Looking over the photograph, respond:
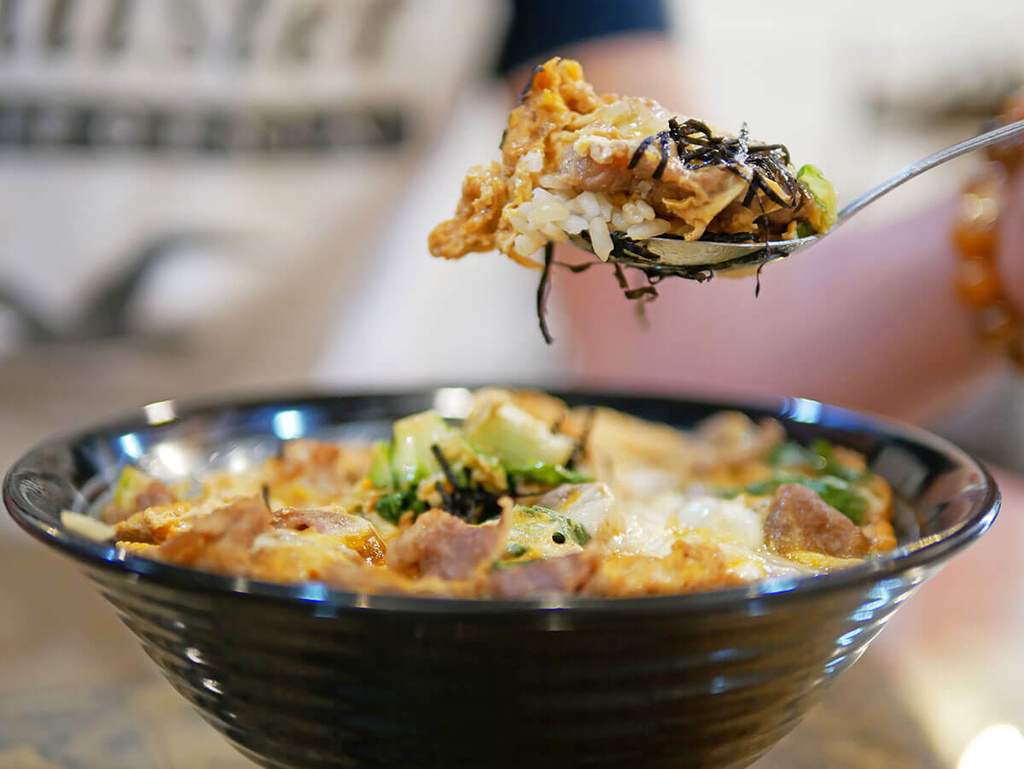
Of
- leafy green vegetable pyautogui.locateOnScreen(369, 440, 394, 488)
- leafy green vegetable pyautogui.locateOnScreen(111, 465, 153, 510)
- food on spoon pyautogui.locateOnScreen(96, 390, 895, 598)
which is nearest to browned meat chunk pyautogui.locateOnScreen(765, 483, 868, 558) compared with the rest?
food on spoon pyautogui.locateOnScreen(96, 390, 895, 598)

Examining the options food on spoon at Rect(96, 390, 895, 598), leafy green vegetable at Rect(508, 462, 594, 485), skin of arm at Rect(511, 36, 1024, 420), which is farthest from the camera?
skin of arm at Rect(511, 36, 1024, 420)

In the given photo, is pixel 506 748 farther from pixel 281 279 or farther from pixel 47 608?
pixel 281 279

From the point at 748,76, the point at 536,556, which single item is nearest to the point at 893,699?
the point at 536,556

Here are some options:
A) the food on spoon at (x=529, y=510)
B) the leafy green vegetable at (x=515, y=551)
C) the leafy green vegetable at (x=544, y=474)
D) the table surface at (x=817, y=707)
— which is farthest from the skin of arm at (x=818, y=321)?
the leafy green vegetable at (x=515, y=551)

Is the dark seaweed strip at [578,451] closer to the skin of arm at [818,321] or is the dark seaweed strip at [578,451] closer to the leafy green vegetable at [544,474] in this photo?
the leafy green vegetable at [544,474]

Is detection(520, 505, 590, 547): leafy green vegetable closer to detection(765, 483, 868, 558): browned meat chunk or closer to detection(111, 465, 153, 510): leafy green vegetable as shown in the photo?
detection(765, 483, 868, 558): browned meat chunk

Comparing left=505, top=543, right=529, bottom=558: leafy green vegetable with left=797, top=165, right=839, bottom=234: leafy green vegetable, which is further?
left=797, top=165, right=839, bottom=234: leafy green vegetable
